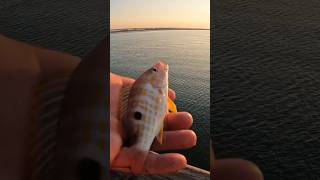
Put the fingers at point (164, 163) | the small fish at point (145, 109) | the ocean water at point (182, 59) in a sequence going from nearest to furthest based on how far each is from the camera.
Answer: the fingers at point (164, 163), the small fish at point (145, 109), the ocean water at point (182, 59)

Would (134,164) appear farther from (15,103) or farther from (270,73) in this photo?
(270,73)

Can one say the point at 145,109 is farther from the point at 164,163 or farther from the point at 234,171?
the point at 234,171

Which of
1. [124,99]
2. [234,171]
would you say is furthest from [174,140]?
[234,171]

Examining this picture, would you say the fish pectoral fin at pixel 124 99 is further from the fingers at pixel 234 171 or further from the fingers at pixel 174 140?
the fingers at pixel 234 171

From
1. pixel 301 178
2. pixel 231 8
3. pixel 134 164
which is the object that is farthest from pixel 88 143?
pixel 231 8

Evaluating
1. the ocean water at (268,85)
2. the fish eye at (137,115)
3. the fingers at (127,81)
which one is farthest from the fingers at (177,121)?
the ocean water at (268,85)

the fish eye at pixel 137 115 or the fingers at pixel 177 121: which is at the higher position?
the fish eye at pixel 137 115

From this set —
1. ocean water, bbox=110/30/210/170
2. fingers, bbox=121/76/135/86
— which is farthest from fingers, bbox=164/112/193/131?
ocean water, bbox=110/30/210/170
